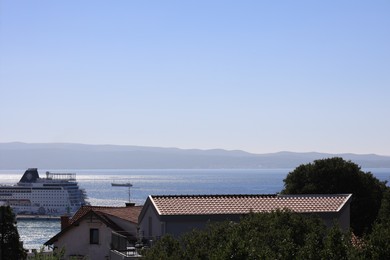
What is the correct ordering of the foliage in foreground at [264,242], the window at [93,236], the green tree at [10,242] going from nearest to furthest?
1. the foliage in foreground at [264,242]
2. the window at [93,236]
3. the green tree at [10,242]

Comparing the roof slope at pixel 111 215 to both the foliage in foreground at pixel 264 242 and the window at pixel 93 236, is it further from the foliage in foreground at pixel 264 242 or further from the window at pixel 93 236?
the foliage in foreground at pixel 264 242

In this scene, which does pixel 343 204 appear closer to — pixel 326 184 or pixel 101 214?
pixel 101 214

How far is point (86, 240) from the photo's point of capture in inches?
1766

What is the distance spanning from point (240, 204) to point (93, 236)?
9120 millimetres

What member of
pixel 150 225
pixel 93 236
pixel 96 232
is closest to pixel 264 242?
pixel 150 225

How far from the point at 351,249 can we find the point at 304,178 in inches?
1657

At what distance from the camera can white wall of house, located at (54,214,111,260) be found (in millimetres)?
43719

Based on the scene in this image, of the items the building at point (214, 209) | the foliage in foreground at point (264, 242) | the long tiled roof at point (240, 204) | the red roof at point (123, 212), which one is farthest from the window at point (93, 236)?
the foliage in foreground at point (264, 242)

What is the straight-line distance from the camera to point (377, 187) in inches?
2537

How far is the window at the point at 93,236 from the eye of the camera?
44.4 meters

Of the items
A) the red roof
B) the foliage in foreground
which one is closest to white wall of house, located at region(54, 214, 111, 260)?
the red roof

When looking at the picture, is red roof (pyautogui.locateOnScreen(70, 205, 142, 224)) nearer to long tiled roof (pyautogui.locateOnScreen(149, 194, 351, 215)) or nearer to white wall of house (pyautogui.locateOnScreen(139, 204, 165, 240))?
white wall of house (pyautogui.locateOnScreen(139, 204, 165, 240))

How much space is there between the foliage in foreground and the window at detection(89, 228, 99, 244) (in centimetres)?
1154

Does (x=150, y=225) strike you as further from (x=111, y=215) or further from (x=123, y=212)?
(x=123, y=212)
